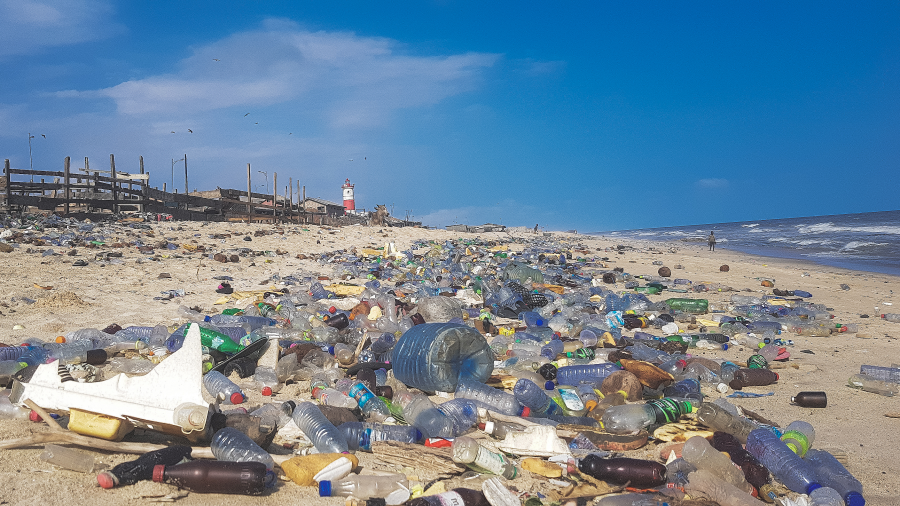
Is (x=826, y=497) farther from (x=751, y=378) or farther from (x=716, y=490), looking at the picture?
(x=751, y=378)

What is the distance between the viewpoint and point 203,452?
189 centimetres

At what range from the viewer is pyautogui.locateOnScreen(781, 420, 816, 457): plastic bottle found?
2.18 metres

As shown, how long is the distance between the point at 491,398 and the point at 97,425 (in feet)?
6.11

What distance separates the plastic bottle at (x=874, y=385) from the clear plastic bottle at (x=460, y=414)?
265 centimetres

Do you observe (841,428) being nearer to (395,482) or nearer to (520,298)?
(395,482)

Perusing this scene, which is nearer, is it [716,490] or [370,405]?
[716,490]

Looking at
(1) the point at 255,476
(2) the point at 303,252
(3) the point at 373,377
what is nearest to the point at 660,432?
(3) the point at 373,377

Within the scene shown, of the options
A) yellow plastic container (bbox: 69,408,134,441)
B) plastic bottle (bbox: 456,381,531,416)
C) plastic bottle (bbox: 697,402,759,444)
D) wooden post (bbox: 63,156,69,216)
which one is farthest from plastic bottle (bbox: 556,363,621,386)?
wooden post (bbox: 63,156,69,216)

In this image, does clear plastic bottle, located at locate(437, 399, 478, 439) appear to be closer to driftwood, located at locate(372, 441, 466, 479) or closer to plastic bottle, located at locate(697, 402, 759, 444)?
driftwood, located at locate(372, 441, 466, 479)

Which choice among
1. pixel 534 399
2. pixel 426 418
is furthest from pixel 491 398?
pixel 426 418

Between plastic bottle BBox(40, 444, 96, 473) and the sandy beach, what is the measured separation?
24 mm

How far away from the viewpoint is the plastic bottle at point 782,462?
1960mm

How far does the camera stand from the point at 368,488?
1822mm

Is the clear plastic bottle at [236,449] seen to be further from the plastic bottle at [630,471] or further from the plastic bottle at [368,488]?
the plastic bottle at [630,471]
